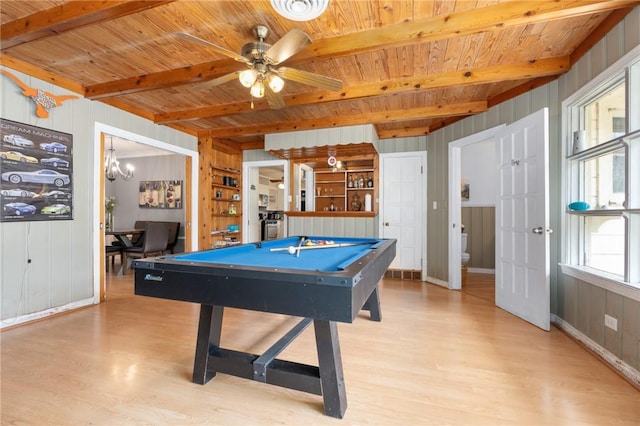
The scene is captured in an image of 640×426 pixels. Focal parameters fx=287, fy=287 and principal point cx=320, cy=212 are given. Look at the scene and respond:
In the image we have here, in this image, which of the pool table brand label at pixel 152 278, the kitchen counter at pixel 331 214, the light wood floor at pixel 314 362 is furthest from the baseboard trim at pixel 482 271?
the pool table brand label at pixel 152 278

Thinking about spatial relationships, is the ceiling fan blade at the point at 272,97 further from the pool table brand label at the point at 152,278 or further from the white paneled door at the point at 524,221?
the white paneled door at the point at 524,221

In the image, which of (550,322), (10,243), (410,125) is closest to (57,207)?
(10,243)

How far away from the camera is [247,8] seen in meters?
1.94

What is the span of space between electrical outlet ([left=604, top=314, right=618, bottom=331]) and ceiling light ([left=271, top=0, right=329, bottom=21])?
112 inches

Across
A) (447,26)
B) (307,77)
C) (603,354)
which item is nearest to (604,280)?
(603,354)

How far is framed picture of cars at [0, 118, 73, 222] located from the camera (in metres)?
2.58

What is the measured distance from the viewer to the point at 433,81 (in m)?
2.88

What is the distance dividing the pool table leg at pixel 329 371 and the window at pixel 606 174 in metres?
2.02

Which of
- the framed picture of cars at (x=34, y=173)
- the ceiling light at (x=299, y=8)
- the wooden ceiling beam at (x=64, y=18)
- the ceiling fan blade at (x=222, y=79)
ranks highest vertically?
the wooden ceiling beam at (x=64, y=18)

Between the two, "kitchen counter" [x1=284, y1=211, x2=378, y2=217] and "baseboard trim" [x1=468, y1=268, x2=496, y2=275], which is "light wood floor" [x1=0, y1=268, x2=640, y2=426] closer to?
"kitchen counter" [x1=284, y1=211, x2=378, y2=217]

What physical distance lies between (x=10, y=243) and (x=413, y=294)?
4263 mm

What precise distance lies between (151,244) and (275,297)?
461cm

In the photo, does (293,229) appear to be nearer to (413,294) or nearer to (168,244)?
(413,294)

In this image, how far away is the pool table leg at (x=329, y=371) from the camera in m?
1.45
